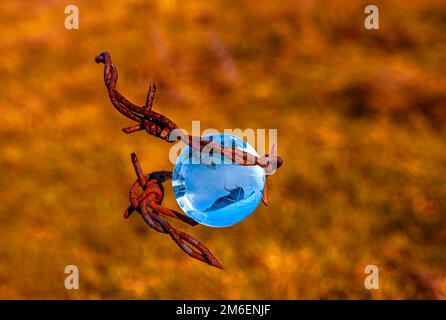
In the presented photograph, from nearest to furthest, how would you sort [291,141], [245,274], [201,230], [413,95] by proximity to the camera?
[245,274], [201,230], [291,141], [413,95]

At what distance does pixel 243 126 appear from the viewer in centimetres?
397

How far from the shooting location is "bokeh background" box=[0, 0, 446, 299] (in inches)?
108

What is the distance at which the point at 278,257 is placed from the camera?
281 centimetres

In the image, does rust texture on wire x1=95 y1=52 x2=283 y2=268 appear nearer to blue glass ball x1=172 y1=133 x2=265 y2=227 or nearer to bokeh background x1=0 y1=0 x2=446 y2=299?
blue glass ball x1=172 y1=133 x2=265 y2=227

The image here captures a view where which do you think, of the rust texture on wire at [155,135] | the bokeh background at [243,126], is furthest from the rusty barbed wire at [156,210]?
the bokeh background at [243,126]

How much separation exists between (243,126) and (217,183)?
115 inches

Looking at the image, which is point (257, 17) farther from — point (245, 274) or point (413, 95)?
point (245, 274)

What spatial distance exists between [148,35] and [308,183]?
2740 millimetres

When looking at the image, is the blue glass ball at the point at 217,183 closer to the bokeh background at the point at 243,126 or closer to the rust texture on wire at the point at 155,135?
the rust texture on wire at the point at 155,135

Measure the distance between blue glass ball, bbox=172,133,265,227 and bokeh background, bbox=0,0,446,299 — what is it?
1.57 m

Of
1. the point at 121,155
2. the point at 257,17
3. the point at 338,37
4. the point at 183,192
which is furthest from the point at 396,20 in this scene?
the point at 183,192

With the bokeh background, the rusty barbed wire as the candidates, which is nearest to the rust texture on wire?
the rusty barbed wire

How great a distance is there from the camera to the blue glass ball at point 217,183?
107 centimetres

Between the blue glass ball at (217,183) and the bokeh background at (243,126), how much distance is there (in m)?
1.57
